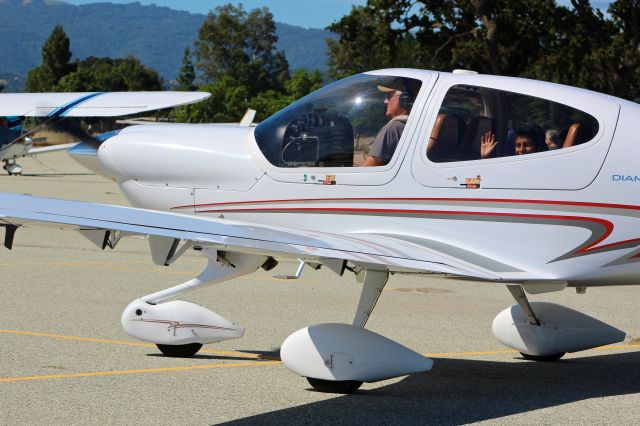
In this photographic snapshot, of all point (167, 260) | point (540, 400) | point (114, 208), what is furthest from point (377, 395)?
point (114, 208)

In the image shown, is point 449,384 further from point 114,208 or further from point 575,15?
point 575,15

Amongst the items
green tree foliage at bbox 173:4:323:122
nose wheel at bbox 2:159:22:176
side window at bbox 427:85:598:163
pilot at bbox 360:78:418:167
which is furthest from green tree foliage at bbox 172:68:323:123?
side window at bbox 427:85:598:163

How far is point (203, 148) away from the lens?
8305mm

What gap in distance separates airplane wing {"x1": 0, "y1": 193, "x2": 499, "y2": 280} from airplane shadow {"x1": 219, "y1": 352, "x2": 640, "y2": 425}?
897mm

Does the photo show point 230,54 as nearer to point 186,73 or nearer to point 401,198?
point 186,73

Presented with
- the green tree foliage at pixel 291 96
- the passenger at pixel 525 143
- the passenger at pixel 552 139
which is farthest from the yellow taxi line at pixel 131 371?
the green tree foliage at pixel 291 96

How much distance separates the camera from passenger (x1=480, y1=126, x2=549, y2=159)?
723cm

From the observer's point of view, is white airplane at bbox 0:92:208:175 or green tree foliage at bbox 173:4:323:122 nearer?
white airplane at bbox 0:92:208:175

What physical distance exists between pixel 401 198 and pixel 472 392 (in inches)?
58.4

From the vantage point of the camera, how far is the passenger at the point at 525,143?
723cm

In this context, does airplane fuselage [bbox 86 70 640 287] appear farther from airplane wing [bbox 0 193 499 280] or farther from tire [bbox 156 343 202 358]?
tire [bbox 156 343 202 358]

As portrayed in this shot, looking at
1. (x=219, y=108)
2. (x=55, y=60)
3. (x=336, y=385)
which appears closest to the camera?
(x=336, y=385)

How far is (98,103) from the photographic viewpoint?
43.1 ft

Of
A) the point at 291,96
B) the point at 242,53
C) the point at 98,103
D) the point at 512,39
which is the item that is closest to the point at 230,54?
the point at 242,53
